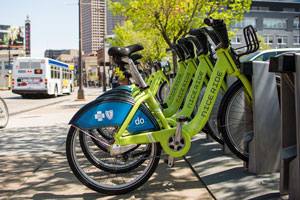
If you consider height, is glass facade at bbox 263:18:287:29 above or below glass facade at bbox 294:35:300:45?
above

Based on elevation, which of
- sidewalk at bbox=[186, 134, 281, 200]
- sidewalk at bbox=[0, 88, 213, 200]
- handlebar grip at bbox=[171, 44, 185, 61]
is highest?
handlebar grip at bbox=[171, 44, 185, 61]

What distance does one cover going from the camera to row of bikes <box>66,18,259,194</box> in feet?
9.55

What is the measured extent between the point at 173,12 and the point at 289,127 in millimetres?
10751

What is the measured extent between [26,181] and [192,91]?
2.06m

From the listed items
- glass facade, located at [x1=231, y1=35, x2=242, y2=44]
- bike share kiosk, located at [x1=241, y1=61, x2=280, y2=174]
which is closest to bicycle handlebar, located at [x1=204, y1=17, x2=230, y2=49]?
bike share kiosk, located at [x1=241, y1=61, x2=280, y2=174]

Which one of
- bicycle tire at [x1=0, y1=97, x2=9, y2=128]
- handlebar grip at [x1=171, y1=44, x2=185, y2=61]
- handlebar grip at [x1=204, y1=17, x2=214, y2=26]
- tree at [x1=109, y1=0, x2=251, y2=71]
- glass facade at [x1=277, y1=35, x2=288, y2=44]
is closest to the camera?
→ handlebar grip at [x1=204, y1=17, x2=214, y2=26]

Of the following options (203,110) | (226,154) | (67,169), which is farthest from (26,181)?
(226,154)

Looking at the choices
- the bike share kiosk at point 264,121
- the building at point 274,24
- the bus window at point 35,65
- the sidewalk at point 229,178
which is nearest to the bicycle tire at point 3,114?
the sidewalk at point 229,178

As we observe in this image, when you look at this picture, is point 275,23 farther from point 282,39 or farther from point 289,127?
point 289,127

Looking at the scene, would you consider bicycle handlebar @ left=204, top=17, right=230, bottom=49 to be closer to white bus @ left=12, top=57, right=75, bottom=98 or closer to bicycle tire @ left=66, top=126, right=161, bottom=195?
bicycle tire @ left=66, top=126, right=161, bottom=195

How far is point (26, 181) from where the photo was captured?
3568mm

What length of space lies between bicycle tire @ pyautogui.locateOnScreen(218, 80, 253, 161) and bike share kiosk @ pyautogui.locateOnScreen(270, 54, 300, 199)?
0.90 metres

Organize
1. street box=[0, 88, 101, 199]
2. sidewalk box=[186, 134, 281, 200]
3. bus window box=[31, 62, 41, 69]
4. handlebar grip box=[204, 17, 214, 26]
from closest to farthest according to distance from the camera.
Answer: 1. sidewalk box=[186, 134, 281, 200]
2. handlebar grip box=[204, 17, 214, 26]
3. street box=[0, 88, 101, 199]
4. bus window box=[31, 62, 41, 69]

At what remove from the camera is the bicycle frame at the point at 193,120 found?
2930 mm
